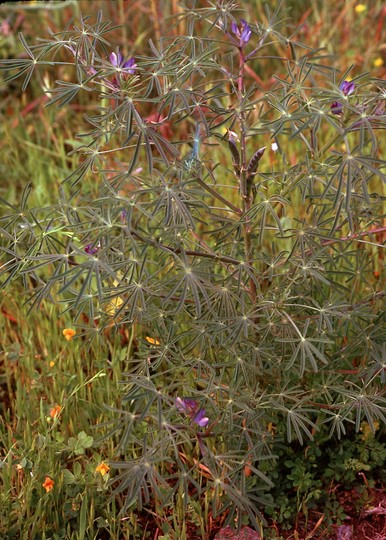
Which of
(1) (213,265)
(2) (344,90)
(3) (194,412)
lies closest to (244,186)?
(1) (213,265)

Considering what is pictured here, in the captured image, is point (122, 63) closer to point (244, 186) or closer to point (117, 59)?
point (117, 59)

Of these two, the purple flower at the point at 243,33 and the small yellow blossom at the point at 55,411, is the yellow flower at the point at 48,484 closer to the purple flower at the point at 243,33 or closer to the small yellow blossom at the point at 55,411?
the small yellow blossom at the point at 55,411

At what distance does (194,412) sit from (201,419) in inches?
0.9

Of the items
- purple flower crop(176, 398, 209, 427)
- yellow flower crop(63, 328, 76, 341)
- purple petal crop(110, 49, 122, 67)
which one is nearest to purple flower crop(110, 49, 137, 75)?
purple petal crop(110, 49, 122, 67)

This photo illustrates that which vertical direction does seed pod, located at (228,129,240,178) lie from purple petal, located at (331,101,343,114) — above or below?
below

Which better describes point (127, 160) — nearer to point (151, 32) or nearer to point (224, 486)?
point (151, 32)

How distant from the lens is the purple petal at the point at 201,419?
186 centimetres

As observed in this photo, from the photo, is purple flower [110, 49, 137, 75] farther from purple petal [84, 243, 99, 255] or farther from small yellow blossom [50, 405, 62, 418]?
small yellow blossom [50, 405, 62, 418]

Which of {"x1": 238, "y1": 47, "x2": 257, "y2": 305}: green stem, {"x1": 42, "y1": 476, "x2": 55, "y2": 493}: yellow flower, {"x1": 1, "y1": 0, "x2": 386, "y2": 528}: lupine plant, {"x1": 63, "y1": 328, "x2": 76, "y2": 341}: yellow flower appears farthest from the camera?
{"x1": 63, "y1": 328, "x2": 76, "y2": 341}: yellow flower

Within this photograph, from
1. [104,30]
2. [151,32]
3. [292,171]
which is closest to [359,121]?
[292,171]

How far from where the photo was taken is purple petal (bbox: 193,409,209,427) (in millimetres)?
1859

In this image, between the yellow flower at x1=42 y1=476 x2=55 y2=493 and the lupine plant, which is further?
the yellow flower at x1=42 y1=476 x2=55 y2=493

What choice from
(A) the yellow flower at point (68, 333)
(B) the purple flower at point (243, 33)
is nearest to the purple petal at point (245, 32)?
(B) the purple flower at point (243, 33)

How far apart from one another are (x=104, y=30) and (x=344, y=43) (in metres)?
2.56
